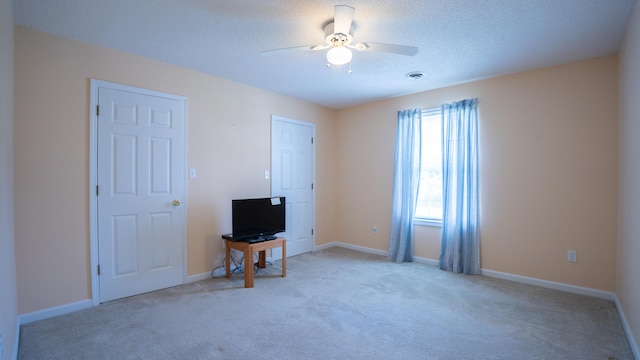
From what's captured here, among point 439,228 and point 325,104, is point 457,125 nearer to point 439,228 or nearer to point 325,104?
point 439,228

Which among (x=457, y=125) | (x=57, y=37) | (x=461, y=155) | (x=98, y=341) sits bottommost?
(x=98, y=341)

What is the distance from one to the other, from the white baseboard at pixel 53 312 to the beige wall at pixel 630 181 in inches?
176

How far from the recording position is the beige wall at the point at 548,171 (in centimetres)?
315

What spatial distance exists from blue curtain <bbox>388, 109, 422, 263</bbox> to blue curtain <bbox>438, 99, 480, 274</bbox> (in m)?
0.43

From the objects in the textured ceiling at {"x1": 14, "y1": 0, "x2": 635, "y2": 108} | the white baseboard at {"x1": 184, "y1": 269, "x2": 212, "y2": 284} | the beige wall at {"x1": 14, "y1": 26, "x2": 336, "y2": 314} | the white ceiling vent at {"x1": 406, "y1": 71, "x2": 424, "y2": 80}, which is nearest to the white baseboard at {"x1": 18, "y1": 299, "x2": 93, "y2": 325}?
the beige wall at {"x1": 14, "y1": 26, "x2": 336, "y2": 314}

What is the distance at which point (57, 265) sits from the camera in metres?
2.73

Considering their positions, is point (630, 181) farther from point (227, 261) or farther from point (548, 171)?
point (227, 261)

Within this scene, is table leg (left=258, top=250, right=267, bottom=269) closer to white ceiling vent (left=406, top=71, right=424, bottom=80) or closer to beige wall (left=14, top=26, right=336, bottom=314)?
beige wall (left=14, top=26, right=336, bottom=314)

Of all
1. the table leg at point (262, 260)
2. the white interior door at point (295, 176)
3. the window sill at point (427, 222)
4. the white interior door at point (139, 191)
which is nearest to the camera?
the white interior door at point (139, 191)

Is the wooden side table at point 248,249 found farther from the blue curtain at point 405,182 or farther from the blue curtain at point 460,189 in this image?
the blue curtain at point 460,189

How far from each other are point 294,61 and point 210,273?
9.03 ft

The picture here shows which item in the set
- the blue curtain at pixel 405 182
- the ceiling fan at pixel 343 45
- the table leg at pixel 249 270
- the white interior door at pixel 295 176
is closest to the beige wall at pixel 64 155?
the table leg at pixel 249 270

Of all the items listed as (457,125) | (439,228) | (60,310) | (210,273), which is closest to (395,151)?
(457,125)

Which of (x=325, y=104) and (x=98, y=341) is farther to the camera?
(x=325, y=104)
